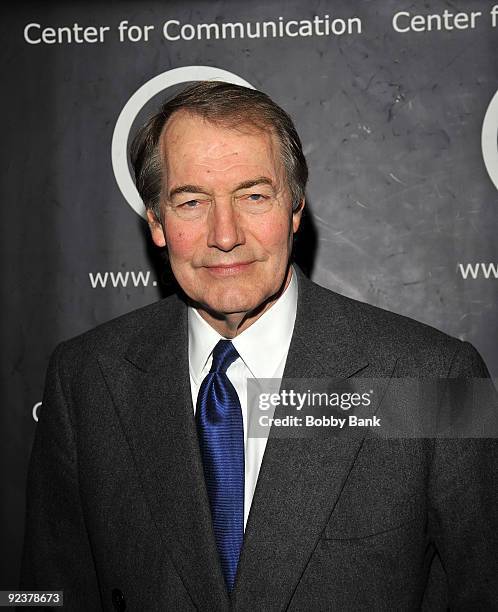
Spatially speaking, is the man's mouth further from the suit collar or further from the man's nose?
the suit collar

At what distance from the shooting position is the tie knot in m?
1.49

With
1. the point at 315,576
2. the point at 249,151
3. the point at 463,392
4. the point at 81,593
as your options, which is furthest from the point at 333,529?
the point at 249,151

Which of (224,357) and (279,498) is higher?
(224,357)

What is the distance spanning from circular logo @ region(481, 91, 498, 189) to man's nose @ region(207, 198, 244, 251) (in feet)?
2.90

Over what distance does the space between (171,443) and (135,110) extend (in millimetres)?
1014

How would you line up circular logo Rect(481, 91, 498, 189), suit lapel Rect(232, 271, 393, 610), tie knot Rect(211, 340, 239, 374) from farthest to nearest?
circular logo Rect(481, 91, 498, 189) < tie knot Rect(211, 340, 239, 374) < suit lapel Rect(232, 271, 393, 610)

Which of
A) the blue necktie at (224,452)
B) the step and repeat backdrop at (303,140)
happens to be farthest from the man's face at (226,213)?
the step and repeat backdrop at (303,140)

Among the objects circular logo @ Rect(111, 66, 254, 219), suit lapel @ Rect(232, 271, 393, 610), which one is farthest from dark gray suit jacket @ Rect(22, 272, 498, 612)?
circular logo @ Rect(111, 66, 254, 219)

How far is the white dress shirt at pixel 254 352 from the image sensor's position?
1452 millimetres

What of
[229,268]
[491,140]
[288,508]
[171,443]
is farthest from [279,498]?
[491,140]

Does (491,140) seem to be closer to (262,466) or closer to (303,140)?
(303,140)

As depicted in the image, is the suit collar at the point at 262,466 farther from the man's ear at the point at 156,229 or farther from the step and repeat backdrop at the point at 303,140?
the step and repeat backdrop at the point at 303,140

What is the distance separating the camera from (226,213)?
4.52 feet

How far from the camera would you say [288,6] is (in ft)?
6.42
